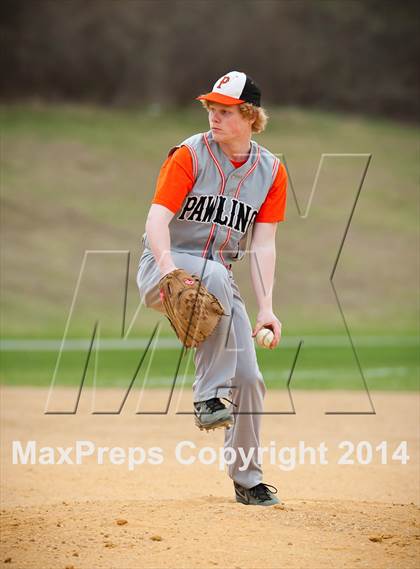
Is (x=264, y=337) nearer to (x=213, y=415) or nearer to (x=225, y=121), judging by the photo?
(x=213, y=415)

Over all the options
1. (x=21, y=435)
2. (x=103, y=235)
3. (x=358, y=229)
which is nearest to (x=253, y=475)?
(x=21, y=435)

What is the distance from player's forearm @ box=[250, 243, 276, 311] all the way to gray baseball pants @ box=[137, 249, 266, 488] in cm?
11

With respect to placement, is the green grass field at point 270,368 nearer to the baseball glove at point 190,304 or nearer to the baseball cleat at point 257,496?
the baseball cleat at point 257,496

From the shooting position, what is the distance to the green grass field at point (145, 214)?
2075 cm

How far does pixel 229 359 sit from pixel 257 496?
29.4 inches

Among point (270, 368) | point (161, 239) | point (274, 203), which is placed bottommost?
point (161, 239)

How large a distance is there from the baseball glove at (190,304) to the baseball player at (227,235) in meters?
0.06

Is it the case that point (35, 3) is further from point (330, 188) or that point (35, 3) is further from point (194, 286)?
point (194, 286)

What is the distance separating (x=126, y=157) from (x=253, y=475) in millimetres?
22957

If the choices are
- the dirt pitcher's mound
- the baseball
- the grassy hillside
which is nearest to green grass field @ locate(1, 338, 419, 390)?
the dirt pitcher's mound

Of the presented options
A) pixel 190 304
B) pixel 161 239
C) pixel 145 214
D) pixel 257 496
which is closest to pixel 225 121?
pixel 161 239

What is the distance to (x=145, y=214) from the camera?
25.7 meters

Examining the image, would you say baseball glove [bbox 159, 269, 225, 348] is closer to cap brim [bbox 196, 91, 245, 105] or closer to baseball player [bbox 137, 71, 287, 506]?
baseball player [bbox 137, 71, 287, 506]

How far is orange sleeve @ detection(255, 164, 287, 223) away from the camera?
5.03 meters
